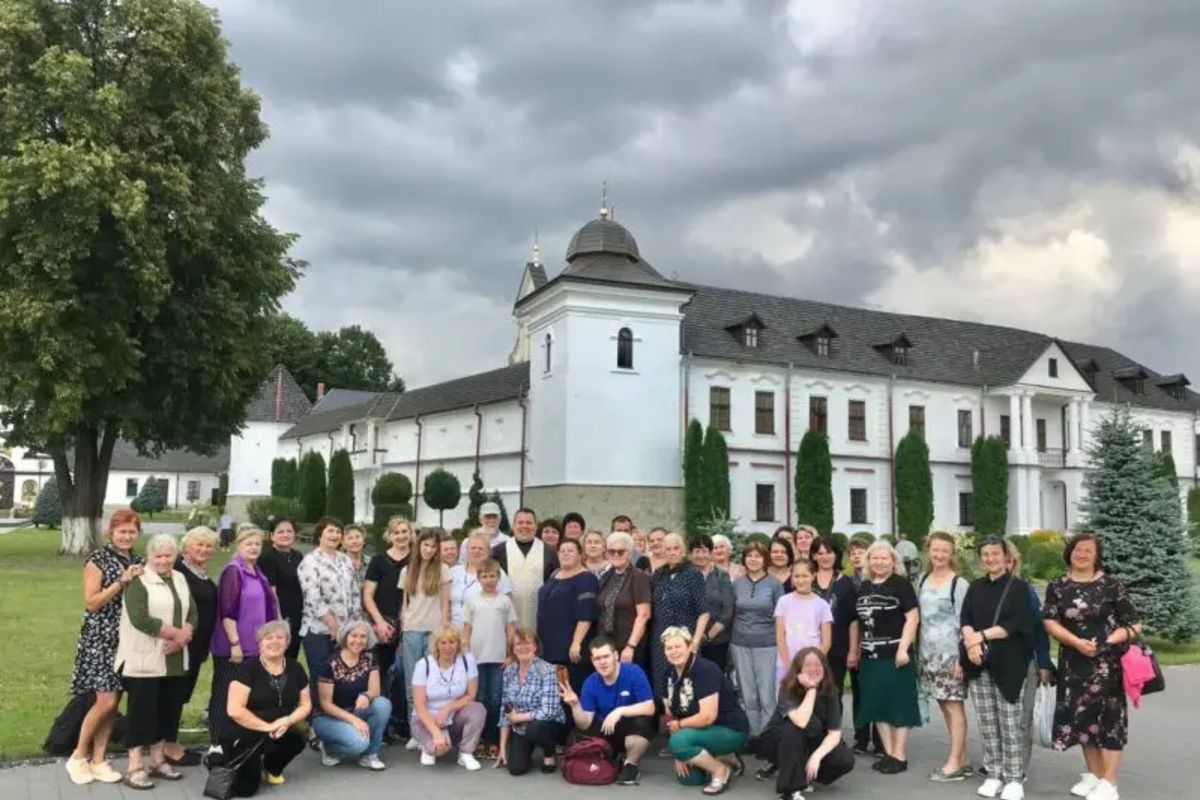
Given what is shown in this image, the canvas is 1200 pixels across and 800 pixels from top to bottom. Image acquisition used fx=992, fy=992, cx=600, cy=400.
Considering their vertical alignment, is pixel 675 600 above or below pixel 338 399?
below

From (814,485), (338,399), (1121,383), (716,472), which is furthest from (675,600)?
(338,399)

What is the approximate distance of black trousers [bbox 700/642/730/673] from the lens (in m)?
8.10

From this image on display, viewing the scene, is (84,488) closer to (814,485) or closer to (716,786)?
(814,485)

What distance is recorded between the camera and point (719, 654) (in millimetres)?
8195

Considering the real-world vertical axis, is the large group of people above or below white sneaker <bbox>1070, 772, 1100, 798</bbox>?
above

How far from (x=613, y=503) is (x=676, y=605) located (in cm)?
2352

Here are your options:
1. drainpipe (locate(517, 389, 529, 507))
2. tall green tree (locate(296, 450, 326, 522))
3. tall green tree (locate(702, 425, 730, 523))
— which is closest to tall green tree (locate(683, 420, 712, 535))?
tall green tree (locate(702, 425, 730, 523))

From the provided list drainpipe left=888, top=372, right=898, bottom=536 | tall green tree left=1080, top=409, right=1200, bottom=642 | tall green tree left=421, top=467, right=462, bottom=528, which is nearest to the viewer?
tall green tree left=1080, top=409, right=1200, bottom=642

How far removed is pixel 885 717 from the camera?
24.5 feet

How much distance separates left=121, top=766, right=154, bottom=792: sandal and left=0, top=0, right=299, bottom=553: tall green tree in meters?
17.6

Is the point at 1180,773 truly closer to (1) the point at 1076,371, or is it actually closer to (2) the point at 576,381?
(2) the point at 576,381

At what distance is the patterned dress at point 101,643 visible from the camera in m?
6.92

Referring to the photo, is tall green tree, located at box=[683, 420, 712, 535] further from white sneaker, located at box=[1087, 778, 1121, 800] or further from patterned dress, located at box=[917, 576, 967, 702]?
white sneaker, located at box=[1087, 778, 1121, 800]

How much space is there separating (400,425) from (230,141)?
20982 millimetres
